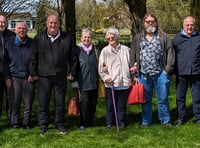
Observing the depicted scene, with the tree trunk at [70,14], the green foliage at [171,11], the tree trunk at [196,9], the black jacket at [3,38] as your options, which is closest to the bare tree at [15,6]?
the green foliage at [171,11]

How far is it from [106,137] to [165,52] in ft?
5.79

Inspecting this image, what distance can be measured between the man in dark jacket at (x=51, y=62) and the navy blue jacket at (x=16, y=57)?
1.03 feet

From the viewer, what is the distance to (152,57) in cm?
686

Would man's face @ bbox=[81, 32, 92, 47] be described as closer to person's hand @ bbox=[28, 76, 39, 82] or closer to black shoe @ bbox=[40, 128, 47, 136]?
person's hand @ bbox=[28, 76, 39, 82]

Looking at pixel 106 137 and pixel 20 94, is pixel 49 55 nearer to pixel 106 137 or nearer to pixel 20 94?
pixel 20 94

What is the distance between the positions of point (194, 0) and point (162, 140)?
359 inches

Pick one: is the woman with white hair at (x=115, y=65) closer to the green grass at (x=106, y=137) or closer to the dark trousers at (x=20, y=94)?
the green grass at (x=106, y=137)

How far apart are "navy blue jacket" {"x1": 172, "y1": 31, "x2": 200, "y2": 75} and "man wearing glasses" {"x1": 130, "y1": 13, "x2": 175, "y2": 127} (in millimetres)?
254

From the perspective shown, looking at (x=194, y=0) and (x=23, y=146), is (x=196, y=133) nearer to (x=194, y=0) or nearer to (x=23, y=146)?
(x=23, y=146)

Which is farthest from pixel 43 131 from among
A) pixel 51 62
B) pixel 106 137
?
pixel 51 62

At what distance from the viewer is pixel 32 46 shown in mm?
6793

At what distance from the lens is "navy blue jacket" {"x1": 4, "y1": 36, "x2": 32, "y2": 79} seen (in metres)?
7.00

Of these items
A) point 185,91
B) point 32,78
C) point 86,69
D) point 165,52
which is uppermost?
point 165,52

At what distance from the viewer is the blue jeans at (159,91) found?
703 centimetres
